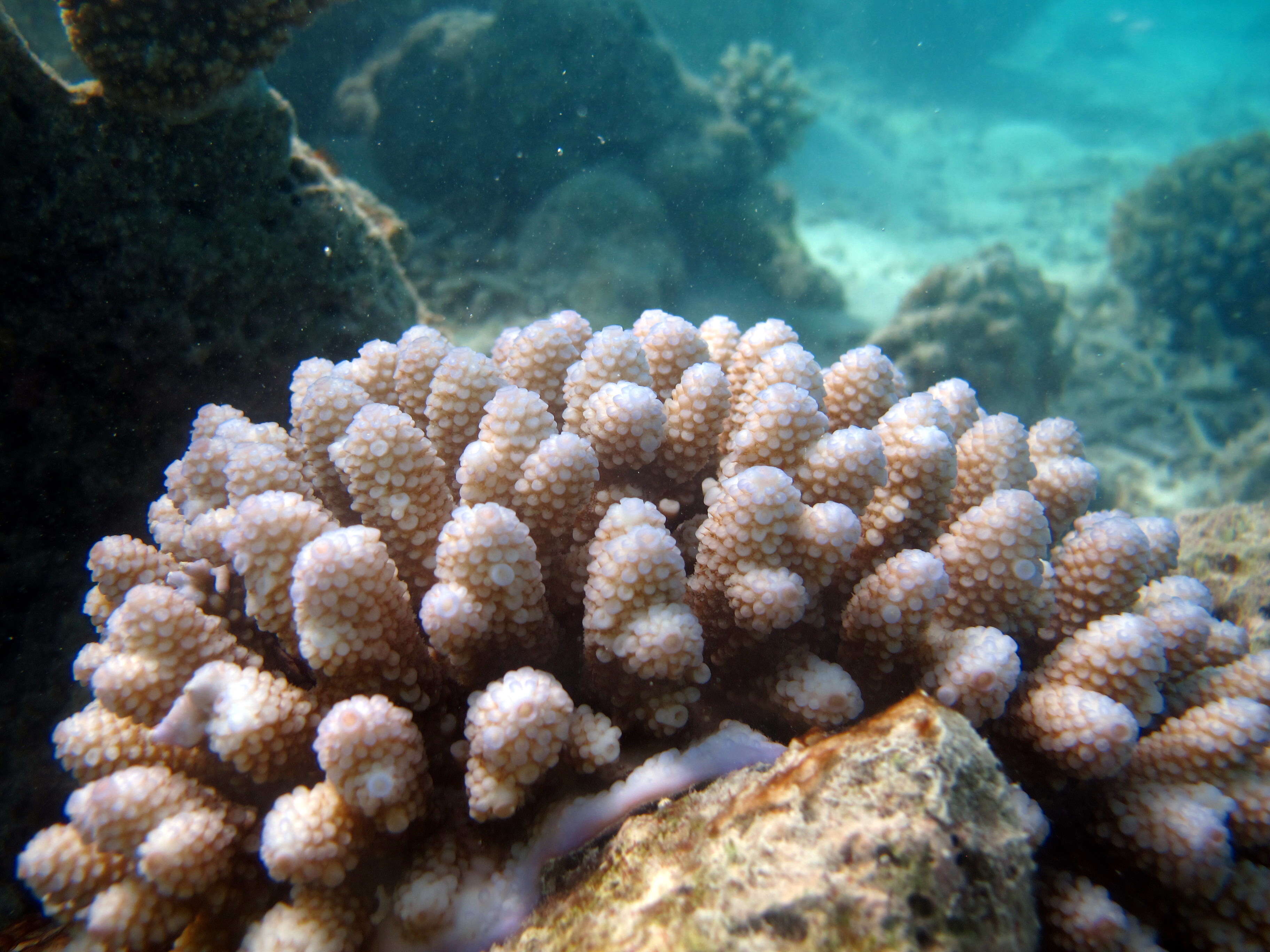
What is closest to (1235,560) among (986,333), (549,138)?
(986,333)

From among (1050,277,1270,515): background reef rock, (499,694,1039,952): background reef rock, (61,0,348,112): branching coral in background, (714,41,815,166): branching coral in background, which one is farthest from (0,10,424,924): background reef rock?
(714,41,815,166): branching coral in background

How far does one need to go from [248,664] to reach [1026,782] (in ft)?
6.53

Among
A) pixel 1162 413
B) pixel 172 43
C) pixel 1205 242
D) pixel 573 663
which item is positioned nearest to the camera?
pixel 573 663

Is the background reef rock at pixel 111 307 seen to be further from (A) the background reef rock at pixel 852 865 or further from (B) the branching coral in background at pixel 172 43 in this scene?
(A) the background reef rock at pixel 852 865

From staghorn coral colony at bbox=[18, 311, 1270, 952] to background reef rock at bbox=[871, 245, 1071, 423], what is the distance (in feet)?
24.0

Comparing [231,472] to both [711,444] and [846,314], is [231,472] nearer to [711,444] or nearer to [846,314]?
[711,444]

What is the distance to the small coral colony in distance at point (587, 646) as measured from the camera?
145 cm

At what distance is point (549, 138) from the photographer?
989 centimetres

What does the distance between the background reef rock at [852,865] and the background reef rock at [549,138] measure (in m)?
7.86

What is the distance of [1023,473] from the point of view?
6.77 ft

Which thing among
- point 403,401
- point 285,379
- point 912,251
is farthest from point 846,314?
point 403,401

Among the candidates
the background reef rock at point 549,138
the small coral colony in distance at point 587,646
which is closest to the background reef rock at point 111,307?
the small coral colony in distance at point 587,646

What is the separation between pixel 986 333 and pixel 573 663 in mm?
8787

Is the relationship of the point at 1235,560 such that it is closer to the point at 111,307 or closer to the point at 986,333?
the point at 111,307
